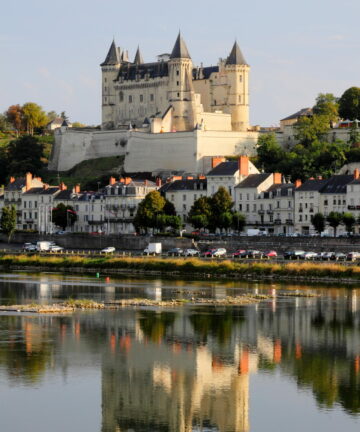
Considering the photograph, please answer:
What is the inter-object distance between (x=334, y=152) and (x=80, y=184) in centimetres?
2088

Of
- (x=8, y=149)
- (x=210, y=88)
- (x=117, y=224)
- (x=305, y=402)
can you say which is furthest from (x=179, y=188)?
(x=305, y=402)

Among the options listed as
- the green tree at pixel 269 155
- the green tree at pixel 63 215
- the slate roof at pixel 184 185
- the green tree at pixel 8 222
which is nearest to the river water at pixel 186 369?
the slate roof at pixel 184 185

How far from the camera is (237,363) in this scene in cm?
3106

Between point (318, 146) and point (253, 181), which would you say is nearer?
point (253, 181)

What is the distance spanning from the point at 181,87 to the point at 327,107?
12.4m

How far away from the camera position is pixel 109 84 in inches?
4055

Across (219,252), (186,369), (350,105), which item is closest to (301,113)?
(350,105)

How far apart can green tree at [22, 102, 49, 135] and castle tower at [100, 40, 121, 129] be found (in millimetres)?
19654

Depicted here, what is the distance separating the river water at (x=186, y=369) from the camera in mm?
25391

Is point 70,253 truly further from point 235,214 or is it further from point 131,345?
point 131,345

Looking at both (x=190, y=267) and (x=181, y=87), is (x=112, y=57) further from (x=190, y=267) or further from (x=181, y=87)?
(x=190, y=267)

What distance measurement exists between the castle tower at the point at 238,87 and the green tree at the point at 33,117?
97.2ft

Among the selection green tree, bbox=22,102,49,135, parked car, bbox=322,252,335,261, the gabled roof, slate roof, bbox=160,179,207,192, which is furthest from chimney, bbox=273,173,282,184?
green tree, bbox=22,102,49,135

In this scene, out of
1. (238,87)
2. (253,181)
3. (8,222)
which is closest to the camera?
(253,181)
